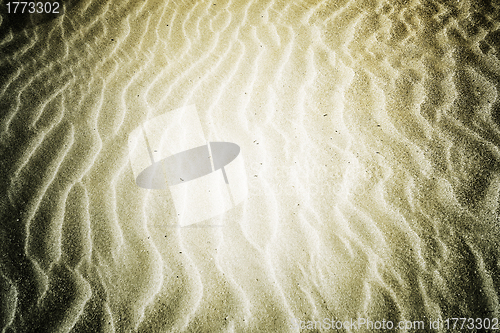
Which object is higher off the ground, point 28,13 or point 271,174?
point 28,13

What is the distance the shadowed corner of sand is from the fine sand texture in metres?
0.20

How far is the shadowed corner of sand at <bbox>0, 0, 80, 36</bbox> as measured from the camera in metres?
3.41

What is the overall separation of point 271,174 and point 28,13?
147 inches

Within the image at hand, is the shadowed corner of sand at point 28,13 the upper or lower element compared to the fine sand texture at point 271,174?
upper

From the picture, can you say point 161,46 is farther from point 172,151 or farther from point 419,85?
point 419,85

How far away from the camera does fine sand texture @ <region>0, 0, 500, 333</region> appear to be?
5.95 feet

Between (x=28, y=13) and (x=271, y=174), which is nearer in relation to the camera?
(x=271, y=174)

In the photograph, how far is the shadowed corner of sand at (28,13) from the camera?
3.41 m

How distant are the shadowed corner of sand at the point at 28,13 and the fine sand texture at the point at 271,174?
197 mm

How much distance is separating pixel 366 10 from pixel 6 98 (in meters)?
3.88

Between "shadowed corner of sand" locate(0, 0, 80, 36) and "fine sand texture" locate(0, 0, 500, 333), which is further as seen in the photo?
"shadowed corner of sand" locate(0, 0, 80, 36)

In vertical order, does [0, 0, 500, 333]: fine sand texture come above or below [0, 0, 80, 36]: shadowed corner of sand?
below

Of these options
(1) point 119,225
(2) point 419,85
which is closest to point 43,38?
(1) point 119,225

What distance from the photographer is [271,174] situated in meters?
2.29
